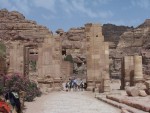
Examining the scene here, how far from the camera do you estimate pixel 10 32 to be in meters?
84.6

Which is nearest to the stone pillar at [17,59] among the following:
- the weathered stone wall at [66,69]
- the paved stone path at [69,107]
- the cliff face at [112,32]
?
the paved stone path at [69,107]

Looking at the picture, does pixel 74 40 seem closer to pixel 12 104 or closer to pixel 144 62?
pixel 144 62

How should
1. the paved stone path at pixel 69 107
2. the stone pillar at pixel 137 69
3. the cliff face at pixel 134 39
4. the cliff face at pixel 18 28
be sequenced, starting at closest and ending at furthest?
the paved stone path at pixel 69 107 < the stone pillar at pixel 137 69 < the cliff face at pixel 18 28 < the cliff face at pixel 134 39

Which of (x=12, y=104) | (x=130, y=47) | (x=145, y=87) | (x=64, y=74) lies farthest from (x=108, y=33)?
(x=12, y=104)

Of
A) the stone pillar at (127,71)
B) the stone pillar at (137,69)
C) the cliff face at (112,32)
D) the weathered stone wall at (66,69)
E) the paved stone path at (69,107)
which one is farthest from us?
the cliff face at (112,32)

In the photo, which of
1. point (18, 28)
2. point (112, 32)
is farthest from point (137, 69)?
point (112, 32)

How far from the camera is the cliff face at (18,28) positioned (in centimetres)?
8050

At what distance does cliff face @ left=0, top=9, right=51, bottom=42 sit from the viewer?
80.5 m

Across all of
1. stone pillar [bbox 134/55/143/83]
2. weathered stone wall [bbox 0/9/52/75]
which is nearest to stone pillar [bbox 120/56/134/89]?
stone pillar [bbox 134/55/143/83]

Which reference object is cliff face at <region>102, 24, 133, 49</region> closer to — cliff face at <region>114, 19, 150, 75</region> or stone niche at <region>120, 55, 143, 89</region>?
cliff face at <region>114, 19, 150, 75</region>

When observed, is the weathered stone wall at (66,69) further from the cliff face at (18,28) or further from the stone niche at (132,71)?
the cliff face at (18,28)

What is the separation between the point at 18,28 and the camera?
87.4m

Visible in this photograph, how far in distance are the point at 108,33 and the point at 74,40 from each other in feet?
131

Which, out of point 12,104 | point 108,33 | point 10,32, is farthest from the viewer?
point 108,33
